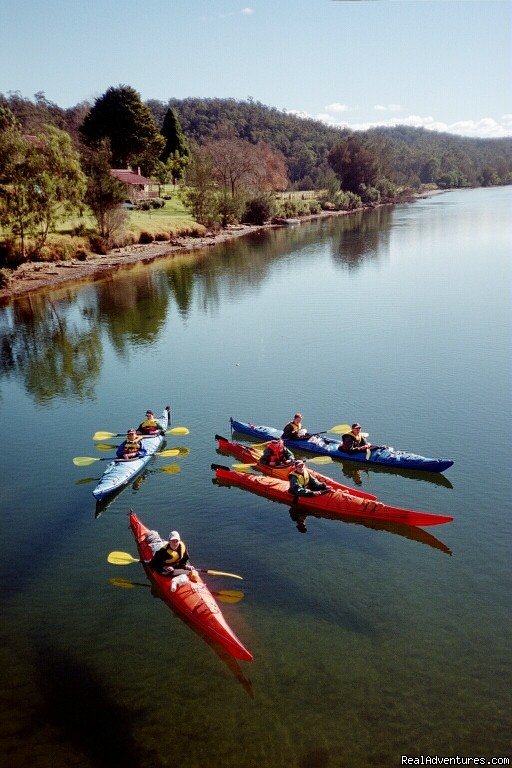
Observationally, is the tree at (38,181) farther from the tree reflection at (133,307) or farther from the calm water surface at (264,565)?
the calm water surface at (264,565)

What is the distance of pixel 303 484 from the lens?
1720cm

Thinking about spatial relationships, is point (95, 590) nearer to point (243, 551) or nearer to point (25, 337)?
point (243, 551)

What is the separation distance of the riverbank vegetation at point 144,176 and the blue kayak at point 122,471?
109 ft

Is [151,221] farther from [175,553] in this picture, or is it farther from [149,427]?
[175,553]

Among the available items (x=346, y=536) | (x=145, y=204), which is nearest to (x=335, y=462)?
(x=346, y=536)

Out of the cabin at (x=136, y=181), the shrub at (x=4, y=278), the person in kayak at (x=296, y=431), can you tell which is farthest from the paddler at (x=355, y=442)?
the cabin at (x=136, y=181)

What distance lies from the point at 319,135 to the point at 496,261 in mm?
156709

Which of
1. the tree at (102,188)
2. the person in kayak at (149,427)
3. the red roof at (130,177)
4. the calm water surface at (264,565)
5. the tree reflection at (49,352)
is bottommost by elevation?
the calm water surface at (264,565)

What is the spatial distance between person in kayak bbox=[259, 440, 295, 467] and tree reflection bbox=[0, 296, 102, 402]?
10.8 m

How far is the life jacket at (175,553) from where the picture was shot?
13797mm

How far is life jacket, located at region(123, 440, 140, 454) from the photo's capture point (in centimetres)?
1945

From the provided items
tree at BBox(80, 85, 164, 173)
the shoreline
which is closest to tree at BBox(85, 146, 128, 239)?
the shoreline

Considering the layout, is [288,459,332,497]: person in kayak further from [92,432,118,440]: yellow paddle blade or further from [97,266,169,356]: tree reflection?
[97,266,169,356]: tree reflection

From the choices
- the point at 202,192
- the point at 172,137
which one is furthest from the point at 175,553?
the point at 172,137
